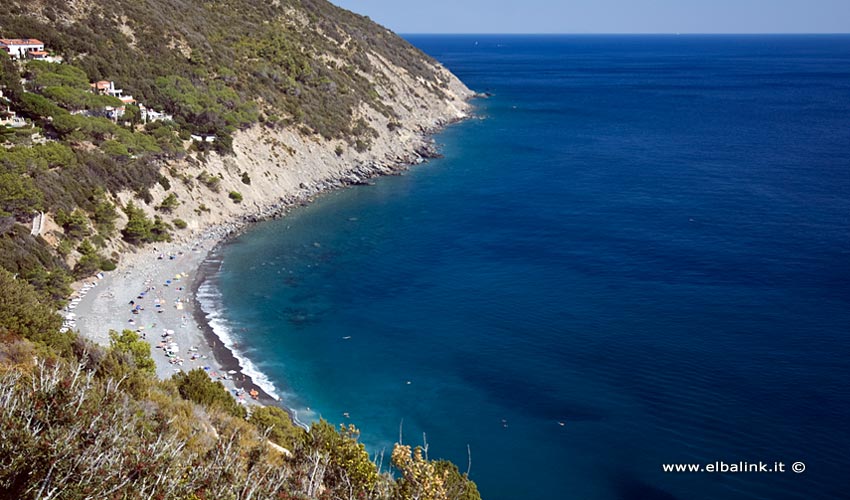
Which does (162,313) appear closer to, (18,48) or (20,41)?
(18,48)

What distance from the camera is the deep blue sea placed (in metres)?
33.1

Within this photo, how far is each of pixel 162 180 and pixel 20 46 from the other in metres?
19.9

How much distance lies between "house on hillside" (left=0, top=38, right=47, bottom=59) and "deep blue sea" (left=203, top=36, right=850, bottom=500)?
28.7 meters

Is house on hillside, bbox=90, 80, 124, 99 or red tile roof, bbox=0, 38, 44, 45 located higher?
red tile roof, bbox=0, 38, 44, 45

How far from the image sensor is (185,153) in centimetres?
6662

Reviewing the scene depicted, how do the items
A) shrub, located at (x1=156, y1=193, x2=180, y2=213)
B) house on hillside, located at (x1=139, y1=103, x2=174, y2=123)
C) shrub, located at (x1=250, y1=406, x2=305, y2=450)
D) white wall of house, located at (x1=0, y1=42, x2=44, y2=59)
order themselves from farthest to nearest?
1. house on hillside, located at (x1=139, y1=103, x2=174, y2=123)
2. white wall of house, located at (x1=0, y1=42, x2=44, y2=59)
3. shrub, located at (x1=156, y1=193, x2=180, y2=213)
4. shrub, located at (x1=250, y1=406, x2=305, y2=450)

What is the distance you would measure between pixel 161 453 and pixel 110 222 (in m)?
44.2

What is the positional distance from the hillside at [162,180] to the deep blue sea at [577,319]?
809cm

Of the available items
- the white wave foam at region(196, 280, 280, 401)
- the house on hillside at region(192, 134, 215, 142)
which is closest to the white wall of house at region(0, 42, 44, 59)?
the house on hillside at region(192, 134, 215, 142)

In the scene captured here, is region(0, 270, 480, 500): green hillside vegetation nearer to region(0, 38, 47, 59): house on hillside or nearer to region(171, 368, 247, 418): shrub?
region(171, 368, 247, 418): shrub

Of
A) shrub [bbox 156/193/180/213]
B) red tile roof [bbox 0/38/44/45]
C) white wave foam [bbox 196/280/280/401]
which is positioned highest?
red tile roof [bbox 0/38/44/45]

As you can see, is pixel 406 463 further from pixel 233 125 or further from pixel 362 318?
pixel 233 125

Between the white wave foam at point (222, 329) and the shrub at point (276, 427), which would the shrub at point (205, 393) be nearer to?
the shrub at point (276, 427)

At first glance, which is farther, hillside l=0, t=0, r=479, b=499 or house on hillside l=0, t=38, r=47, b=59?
house on hillside l=0, t=38, r=47, b=59
